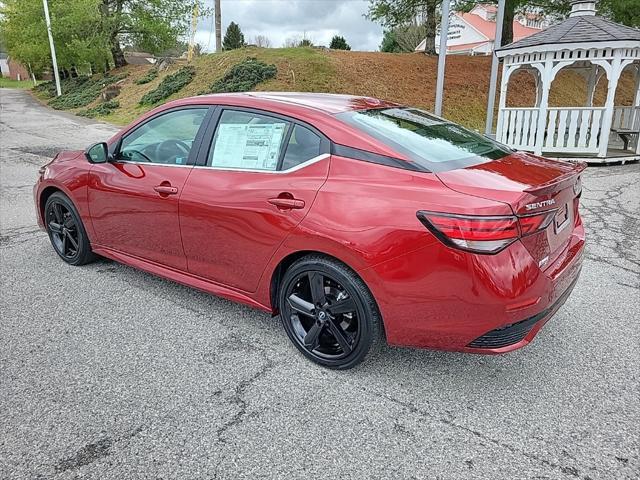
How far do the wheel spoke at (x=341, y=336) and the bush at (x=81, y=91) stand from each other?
23.3 m

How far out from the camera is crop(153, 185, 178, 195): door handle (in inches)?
135

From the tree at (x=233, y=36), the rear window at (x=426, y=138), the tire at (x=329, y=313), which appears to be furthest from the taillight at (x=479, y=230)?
the tree at (x=233, y=36)

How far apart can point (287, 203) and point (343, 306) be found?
679 millimetres

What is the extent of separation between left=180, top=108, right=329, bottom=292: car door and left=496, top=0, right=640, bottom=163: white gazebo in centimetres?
876

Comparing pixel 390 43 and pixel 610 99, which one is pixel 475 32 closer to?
pixel 390 43

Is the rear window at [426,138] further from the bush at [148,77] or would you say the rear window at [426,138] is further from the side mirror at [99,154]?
the bush at [148,77]

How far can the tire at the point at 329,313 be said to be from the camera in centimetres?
269

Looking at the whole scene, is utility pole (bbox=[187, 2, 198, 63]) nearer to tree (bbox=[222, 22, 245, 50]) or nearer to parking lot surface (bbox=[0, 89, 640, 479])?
tree (bbox=[222, 22, 245, 50])

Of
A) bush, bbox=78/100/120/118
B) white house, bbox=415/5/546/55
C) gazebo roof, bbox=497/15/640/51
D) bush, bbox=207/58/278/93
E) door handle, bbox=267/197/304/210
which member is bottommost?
bush, bbox=78/100/120/118

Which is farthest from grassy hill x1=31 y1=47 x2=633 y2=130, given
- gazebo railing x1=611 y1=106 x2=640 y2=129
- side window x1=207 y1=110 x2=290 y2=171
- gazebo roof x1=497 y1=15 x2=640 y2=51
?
side window x1=207 y1=110 x2=290 y2=171

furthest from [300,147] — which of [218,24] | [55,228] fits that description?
[218,24]

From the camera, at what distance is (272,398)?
8.78 ft

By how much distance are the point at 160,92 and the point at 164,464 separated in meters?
18.6

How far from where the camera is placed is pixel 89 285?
414cm
